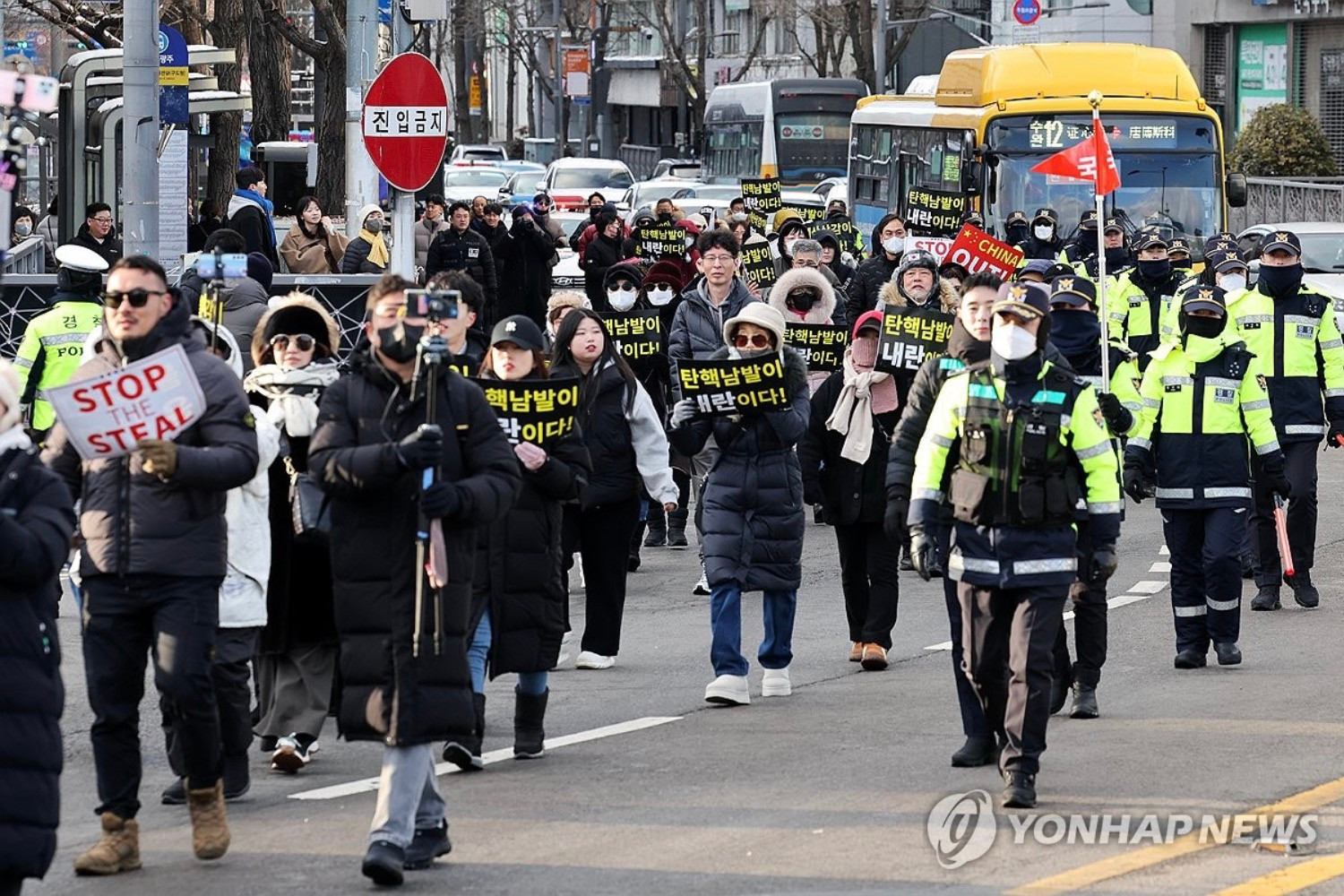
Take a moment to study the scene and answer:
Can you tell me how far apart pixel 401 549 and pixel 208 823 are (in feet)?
3.68

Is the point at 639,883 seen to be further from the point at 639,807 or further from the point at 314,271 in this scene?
the point at 314,271

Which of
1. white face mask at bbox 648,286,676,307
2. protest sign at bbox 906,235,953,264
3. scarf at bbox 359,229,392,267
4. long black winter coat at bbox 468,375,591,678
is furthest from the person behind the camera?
scarf at bbox 359,229,392,267

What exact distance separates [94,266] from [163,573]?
4167 mm

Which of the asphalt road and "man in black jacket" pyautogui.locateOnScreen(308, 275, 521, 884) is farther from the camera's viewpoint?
the asphalt road

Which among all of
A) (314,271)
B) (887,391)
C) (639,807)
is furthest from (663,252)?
(639,807)

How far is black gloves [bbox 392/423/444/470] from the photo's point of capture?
679cm

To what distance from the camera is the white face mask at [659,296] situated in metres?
17.1

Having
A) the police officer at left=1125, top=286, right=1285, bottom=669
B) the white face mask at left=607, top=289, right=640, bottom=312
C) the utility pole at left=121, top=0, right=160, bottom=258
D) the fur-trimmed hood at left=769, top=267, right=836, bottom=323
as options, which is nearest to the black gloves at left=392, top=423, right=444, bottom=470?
the police officer at left=1125, top=286, right=1285, bottom=669

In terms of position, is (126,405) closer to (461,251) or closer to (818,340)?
(818,340)

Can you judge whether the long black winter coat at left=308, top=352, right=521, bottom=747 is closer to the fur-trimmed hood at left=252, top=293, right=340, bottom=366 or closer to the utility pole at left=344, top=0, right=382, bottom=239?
the fur-trimmed hood at left=252, top=293, right=340, bottom=366

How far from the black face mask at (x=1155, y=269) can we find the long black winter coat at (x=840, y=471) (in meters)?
5.09

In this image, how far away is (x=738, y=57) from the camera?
299ft

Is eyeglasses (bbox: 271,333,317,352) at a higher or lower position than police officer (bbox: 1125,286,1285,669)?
higher

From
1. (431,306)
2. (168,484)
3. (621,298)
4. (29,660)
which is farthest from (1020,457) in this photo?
(621,298)
